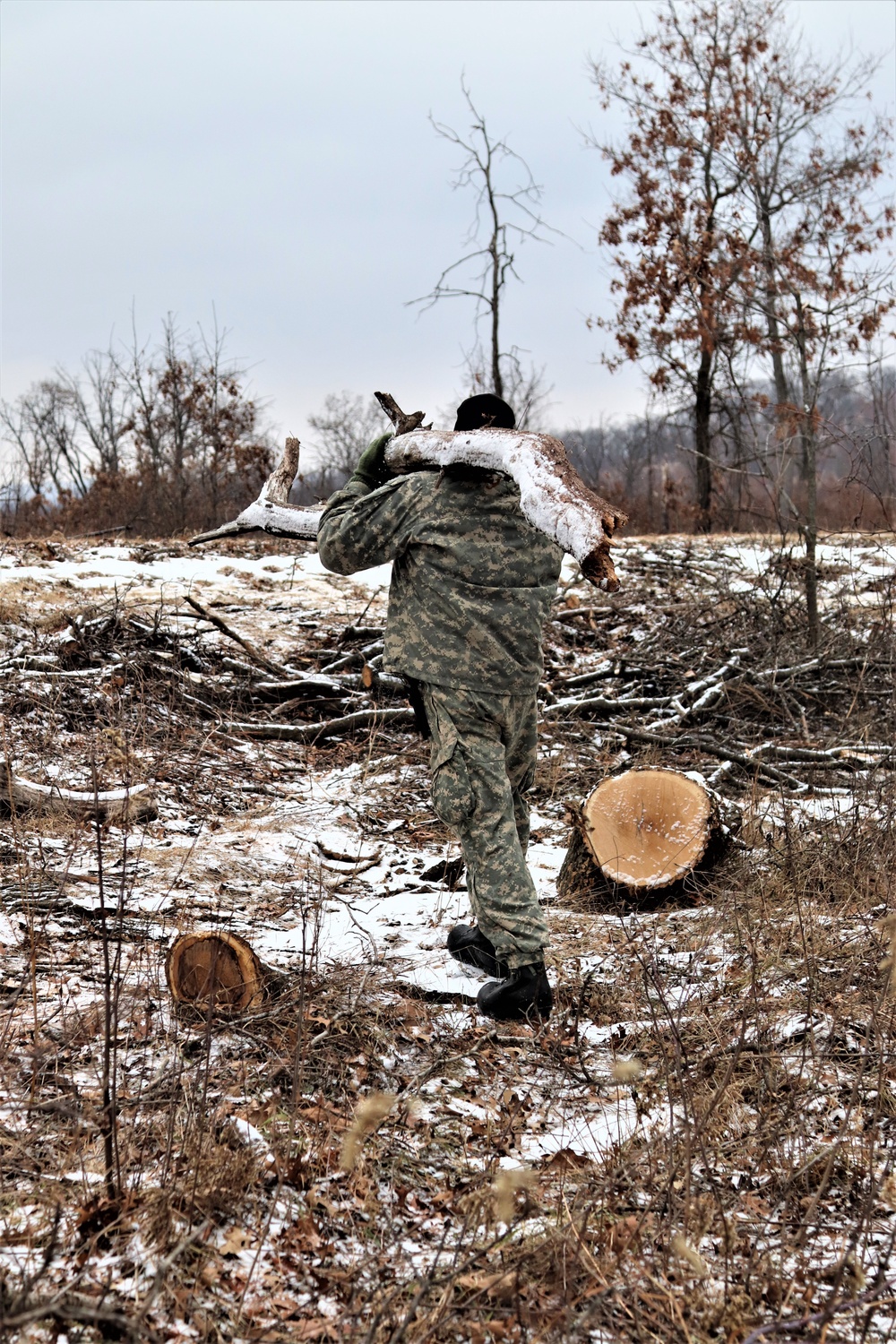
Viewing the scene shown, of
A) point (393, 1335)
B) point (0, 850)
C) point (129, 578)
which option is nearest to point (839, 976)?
point (393, 1335)

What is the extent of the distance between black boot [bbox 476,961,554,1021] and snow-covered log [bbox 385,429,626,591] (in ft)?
4.30

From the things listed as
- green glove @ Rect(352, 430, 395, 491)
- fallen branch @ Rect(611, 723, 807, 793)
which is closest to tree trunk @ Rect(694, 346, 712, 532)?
fallen branch @ Rect(611, 723, 807, 793)

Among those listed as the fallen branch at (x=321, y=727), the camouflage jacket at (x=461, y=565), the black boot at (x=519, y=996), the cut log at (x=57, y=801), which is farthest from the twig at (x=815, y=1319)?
the fallen branch at (x=321, y=727)

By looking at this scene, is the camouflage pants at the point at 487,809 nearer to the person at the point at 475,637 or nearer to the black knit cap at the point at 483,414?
the person at the point at 475,637

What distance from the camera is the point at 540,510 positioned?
3.25 metres

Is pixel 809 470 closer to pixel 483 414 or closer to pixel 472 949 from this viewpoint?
pixel 483 414

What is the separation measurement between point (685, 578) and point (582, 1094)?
8.96 metres

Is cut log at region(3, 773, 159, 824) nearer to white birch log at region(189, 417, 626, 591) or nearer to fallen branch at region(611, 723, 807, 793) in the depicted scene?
white birch log at region(189, 417, 626, 591)

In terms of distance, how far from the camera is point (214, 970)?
320 cm

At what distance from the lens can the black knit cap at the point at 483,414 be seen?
3697mm

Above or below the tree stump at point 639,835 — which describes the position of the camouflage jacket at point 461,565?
above

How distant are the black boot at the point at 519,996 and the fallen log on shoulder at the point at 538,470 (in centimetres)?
131

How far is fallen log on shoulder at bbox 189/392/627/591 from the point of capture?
3.13 m

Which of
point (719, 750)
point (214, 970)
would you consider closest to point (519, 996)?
point (214, 970)
